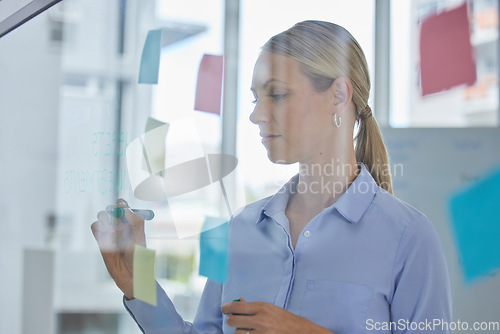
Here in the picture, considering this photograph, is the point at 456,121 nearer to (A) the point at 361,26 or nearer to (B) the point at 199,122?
(A) the point at 361,26

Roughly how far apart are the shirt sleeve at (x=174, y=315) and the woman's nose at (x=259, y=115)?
10.1 inches

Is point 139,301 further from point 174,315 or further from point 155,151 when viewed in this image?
point 155,151

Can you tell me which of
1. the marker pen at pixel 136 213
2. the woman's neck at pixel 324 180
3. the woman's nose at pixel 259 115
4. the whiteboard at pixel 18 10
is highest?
the whiteboard at pixel 18 10

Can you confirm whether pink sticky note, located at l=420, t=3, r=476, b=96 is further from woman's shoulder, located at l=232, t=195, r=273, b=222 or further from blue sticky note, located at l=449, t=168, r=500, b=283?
woman's shoulder, located at l=232, t=195, r=273, b=222

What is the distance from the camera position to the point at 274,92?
0.73 metres

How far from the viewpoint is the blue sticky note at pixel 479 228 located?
1.79 feet

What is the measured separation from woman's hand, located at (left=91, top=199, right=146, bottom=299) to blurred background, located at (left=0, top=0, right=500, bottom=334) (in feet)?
0.08

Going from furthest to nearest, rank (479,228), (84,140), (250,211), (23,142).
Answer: (23,142)
(84,140)
(250,211)
(479,228)

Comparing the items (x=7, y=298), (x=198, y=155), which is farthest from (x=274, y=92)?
(x=7, y=298)

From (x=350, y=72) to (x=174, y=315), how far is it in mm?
455

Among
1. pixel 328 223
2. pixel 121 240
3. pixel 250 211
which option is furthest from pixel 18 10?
pixel 328 223

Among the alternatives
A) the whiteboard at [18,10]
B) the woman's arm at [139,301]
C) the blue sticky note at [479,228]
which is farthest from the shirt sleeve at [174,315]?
the whiteboard at [18,10]

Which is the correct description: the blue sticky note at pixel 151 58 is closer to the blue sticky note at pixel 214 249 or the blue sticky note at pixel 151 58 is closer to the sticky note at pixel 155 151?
the sticky note at pixel 155 151

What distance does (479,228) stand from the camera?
55cm
